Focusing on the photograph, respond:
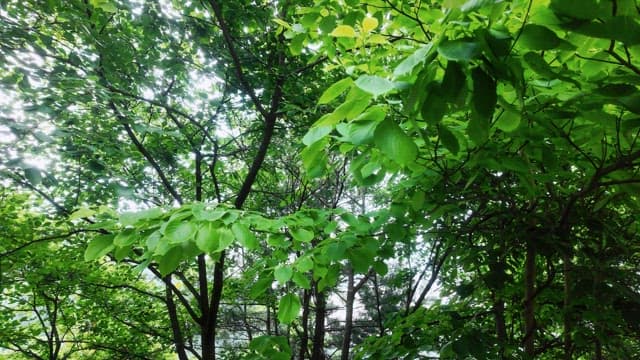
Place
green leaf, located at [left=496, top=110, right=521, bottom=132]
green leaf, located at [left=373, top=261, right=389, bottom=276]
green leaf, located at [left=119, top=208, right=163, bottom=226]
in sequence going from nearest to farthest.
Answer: green leaf, located at [left=496, top=110, right=521, bottom=132] → green leaf, located at [left=119, top=208, right=163, bottom=226] → green leaf, located at [left=373, top=261, right=389, bottom=276]

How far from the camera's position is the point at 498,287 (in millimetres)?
A: 1538

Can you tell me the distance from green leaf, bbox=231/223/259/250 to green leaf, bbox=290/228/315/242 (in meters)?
0.30

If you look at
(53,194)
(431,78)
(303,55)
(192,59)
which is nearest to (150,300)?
(53,194)

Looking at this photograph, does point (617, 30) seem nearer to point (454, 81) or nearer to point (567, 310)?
point (454, 81)

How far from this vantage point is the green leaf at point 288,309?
4.03 ft

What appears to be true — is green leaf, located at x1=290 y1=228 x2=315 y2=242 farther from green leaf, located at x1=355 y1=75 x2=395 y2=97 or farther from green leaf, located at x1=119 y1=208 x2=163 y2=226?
green leaf, located at x1=355 y1=75 x2=395 y2=97

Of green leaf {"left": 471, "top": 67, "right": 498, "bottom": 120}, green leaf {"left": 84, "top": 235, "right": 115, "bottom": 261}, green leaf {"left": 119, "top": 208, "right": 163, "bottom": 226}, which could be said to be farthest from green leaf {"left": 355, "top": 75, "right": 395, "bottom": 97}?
green leaf {"left": 84, "top": 235, "right": 115, "bottom": 261}

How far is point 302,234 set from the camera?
4.19ft

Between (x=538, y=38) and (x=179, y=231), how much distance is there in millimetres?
804

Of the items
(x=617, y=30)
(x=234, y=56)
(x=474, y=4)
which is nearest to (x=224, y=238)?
(x=474, y=4)

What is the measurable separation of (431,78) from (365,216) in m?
1.02

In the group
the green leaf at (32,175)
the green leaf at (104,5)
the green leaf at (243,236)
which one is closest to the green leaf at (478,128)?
the green leaf at (243,236)

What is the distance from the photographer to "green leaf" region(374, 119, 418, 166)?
637mm

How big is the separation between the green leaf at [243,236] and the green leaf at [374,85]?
53 centimetres
